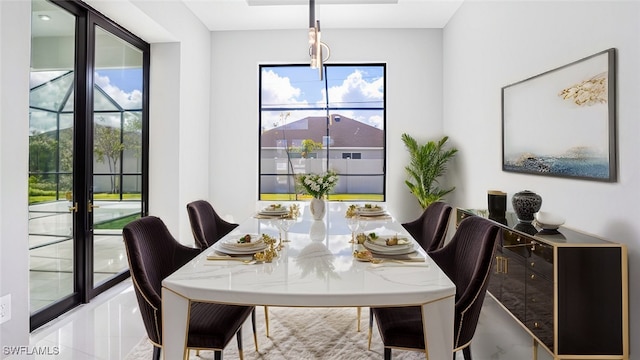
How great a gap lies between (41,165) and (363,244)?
99.1 inches

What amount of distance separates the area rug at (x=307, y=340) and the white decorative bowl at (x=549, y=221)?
113 cm

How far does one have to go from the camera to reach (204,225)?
274 centimetres

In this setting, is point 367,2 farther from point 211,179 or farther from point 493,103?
point 211,179

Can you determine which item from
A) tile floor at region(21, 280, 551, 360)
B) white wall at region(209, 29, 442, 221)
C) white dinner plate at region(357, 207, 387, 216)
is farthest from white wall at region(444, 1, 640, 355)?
Result: white dinner plate at region(357, 207, 387, 216)

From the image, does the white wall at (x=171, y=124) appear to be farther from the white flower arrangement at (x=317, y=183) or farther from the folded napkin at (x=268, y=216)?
the white flower arrangement at (x=317, y=183)

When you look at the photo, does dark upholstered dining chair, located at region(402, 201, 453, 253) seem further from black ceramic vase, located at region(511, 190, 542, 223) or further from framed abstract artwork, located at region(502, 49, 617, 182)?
framed abstract artwork, located at region(502, 49, 617, 182)

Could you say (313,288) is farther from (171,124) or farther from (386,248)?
(171,124)

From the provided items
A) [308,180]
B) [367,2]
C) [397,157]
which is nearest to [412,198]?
[397,157]

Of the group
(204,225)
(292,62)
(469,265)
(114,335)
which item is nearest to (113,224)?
(114,335)

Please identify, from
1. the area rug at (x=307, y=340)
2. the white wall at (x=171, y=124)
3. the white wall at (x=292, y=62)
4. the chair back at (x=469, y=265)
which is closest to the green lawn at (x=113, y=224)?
the white wall at (x=171, y=124)

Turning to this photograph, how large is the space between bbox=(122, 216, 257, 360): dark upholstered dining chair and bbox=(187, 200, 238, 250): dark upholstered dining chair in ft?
1.62

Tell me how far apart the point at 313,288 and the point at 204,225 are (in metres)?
1.65

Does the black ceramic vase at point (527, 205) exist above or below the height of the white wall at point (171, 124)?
below

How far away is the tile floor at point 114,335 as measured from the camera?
2.35 metres
